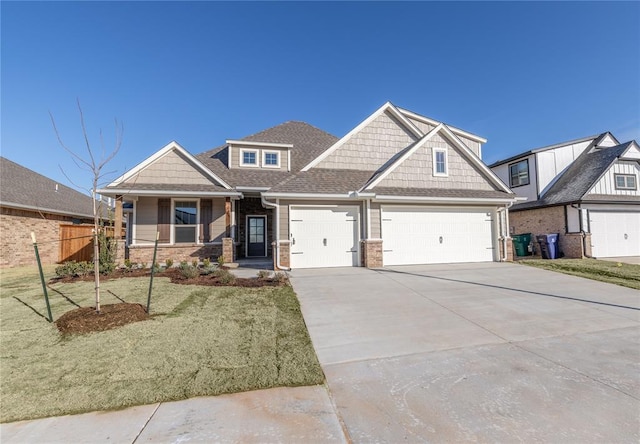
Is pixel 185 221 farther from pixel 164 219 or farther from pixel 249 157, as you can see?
pixel 249 157

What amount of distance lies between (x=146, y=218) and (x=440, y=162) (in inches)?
492

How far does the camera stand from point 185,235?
40.6 ft

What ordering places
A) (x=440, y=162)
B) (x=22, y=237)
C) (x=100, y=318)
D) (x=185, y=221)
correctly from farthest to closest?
(x=22, y=237)
(x=185, y=221)
(x=440, y=162)
(x=100, y=318)

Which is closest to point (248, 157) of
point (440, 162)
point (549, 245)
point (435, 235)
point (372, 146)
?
point (372, 146)

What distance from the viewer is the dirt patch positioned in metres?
4.55

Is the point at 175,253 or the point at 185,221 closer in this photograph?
the point at 175,253

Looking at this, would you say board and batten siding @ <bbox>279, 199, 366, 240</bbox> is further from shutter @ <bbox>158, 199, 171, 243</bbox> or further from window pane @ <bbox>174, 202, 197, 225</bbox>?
shutter @ <bbox>158, 199, 171, 243</bbox>

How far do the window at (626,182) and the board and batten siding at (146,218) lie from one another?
22.7 meters

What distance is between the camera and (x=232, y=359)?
3564 millimetres

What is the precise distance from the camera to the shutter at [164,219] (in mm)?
12125

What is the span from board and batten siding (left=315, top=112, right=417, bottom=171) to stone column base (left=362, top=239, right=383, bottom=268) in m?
3.68

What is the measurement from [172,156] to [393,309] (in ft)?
36.8

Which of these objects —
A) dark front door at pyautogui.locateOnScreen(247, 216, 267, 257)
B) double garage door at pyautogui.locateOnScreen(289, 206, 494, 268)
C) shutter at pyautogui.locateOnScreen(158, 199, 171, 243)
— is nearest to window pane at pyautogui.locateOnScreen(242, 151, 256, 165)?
dark front door at pyautogui.locateOnScreen(247, 216, 267, 257)

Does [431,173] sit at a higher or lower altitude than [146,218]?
higher
